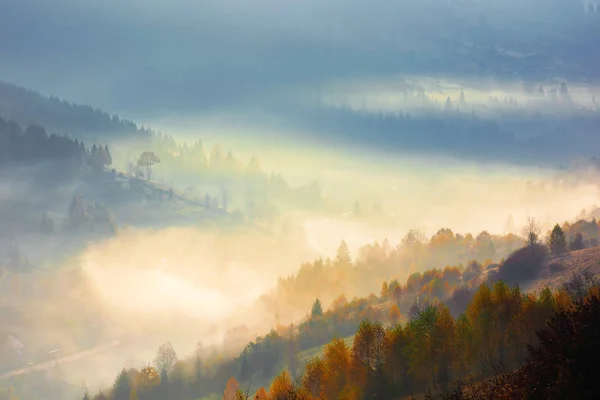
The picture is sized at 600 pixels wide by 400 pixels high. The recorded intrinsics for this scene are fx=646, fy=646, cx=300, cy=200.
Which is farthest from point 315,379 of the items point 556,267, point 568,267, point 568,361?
point 556,267

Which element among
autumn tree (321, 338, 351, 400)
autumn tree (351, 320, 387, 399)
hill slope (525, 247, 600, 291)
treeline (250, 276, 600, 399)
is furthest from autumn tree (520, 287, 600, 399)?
hill slope (525, 247, 600, 291)

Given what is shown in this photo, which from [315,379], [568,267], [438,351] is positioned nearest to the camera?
[438,351]

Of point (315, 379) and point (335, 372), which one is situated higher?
point (335, 372)

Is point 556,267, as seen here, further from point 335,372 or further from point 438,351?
point 438,351

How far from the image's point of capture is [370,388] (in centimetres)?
11812

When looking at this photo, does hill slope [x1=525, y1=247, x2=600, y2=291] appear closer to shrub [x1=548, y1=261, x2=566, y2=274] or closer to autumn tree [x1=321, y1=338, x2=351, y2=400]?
shrub [x1=548, y1=261, x2=566, y2=274]

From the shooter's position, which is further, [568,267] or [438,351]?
[568,267]

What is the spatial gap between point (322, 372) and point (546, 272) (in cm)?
9619

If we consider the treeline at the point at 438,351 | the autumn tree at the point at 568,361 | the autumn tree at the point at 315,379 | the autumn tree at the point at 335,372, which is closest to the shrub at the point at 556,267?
the treeline at the point at 438,351

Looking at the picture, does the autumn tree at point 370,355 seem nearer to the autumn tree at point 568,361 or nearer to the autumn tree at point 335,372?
the autumn tree at point 335,372

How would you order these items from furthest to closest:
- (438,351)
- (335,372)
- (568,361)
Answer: (335,372), (438,351), (568,361)

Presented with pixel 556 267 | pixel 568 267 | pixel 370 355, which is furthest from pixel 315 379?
pixel 556 267

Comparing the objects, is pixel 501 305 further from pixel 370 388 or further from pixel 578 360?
pixel 578 360

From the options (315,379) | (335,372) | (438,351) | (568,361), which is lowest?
(315,379)
